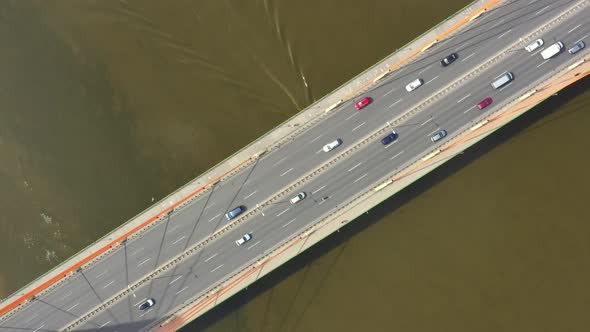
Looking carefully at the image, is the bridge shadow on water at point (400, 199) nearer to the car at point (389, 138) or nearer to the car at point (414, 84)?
the car at point (389, 138)

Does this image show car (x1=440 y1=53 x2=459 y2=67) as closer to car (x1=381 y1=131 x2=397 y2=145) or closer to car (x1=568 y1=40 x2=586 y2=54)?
car (x1=381 y1=131 x2=397 y2=145)

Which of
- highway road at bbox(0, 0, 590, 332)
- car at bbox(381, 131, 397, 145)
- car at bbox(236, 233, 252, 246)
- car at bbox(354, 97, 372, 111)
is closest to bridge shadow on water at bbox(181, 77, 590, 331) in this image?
highway road at bbox(0, 0, 590, 332)

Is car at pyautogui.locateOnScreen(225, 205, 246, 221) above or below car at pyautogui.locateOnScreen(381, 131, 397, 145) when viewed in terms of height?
above

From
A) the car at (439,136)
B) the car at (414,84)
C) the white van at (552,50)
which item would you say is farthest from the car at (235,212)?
the white van at (552,50)

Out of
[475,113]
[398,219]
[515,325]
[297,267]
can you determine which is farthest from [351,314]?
[475,113]

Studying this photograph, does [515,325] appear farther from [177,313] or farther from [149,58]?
[149,58]

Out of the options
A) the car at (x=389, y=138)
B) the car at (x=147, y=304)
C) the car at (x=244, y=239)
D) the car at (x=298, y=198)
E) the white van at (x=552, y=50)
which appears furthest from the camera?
the car at (x=147, y=304)

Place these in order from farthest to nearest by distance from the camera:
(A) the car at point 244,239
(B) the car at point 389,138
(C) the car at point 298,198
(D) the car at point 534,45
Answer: (A) the car at point 244,239, (C) the car at point 298,198, (B) the car at point 389,138, (D) the car at point 534,45
